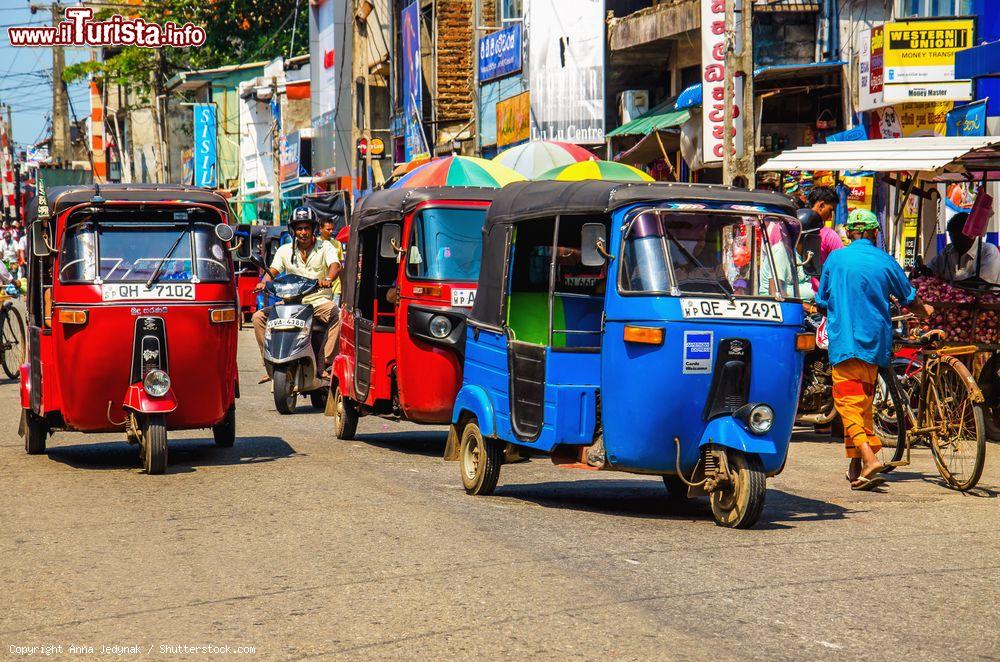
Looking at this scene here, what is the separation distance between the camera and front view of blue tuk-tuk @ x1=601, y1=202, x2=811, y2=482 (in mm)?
8680

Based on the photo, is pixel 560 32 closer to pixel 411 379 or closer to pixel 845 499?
pixel 411 379

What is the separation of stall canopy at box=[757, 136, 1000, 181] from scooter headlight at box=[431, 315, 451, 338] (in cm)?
344

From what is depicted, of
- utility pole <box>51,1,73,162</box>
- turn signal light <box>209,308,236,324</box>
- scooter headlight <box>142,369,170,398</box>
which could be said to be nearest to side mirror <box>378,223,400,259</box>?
turn signal light <box>209,308,236,324</box>

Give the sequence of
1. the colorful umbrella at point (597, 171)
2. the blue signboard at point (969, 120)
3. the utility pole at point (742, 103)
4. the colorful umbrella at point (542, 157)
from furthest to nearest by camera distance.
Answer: the colorful umbrella at point (542, 157) < the blue signboard at point (969, 120) < the colorful umbrella at point (597, 171) < the utility pole at point (742, 103)

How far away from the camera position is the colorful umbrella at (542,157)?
69.3ft

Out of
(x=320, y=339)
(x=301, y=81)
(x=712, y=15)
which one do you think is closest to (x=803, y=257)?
(x=320, y=339)

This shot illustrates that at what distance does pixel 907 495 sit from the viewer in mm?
10461

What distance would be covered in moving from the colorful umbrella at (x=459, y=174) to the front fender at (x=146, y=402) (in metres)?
5.48

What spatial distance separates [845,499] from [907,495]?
542 mm

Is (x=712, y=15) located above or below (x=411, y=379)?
above

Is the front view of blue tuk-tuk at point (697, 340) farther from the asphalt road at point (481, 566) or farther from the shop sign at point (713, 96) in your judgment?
the shop sign at point (713, 96)

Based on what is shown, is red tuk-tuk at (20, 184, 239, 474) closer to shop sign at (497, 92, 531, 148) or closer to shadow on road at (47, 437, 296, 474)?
shadow on road at (47, 437, 296, 474)

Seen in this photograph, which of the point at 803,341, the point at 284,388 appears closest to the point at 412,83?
the point at 284,388

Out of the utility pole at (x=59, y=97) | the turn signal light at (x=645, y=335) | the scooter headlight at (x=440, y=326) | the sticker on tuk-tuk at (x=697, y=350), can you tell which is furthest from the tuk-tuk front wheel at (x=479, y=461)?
the utility pole at (x=59, y=97)
